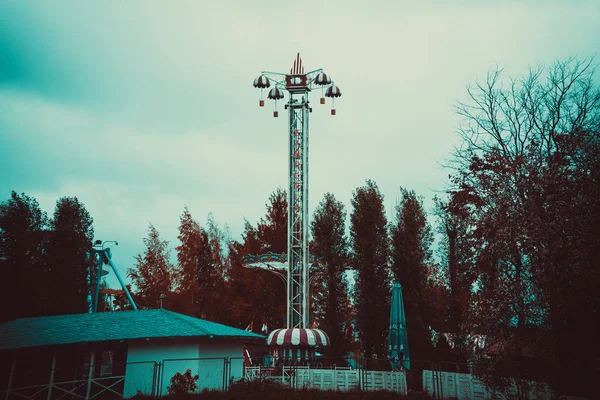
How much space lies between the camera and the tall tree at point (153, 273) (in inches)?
1665

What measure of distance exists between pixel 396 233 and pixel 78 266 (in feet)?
82.5

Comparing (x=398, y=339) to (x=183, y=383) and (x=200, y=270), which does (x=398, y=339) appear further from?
(x=200, y=270)

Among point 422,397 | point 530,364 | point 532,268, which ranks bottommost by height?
point 422,397

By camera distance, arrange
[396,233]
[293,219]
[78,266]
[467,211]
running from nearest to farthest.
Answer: [467,211] → [293,219] → [396,233] → [78,266]

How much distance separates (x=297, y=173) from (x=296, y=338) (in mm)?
10802

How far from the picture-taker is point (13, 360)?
18422 millimetres

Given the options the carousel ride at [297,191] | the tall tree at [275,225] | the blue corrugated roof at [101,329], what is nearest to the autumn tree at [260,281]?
the tall tree at [275,225]

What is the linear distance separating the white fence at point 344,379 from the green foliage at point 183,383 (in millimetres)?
3723

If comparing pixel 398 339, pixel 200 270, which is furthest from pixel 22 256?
pixel 398 339

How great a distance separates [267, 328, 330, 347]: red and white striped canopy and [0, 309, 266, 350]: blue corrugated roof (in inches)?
147

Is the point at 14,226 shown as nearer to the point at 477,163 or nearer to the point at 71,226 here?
the point at 71,226

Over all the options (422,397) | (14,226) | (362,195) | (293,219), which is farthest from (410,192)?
(14,226)

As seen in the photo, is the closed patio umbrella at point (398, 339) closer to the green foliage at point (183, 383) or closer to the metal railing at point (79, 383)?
the green foliage at point (183, 383)

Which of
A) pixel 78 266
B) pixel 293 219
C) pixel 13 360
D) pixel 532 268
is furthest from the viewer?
pixel 78 266
